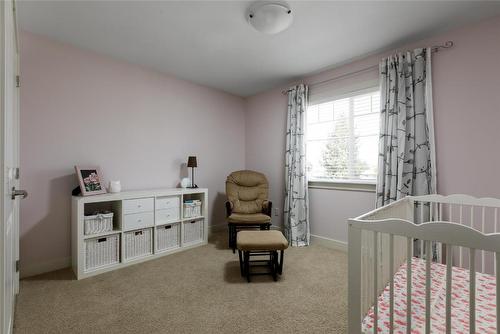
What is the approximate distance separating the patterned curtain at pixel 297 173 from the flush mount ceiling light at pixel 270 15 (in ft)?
4.68

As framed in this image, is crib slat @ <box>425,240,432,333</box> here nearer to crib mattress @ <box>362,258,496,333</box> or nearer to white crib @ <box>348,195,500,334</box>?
white crib @ <box>348,195,500,334</box>

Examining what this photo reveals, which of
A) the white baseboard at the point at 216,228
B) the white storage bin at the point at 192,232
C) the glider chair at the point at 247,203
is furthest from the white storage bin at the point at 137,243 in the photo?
the white baseboard at the point at 216,228

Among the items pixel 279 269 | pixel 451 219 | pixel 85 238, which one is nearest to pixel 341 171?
pixel 451 219

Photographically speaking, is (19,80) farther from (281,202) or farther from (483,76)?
(483,76)

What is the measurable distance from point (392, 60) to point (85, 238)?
3.66 metres

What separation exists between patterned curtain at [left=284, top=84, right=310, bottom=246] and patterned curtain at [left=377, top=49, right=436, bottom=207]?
3.29ft

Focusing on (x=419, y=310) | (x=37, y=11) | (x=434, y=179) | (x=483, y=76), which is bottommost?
(x=419, y=310)

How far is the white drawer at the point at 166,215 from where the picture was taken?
9.31 feet

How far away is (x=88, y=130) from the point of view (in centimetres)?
269

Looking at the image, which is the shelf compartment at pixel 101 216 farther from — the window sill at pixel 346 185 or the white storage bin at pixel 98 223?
the window sill at pixel 346 185

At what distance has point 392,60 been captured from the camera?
252 centimetres

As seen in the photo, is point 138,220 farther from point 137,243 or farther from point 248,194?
point 248,194

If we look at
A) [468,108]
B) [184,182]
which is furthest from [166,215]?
[468,108]

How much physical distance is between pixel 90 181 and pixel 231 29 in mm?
2163
